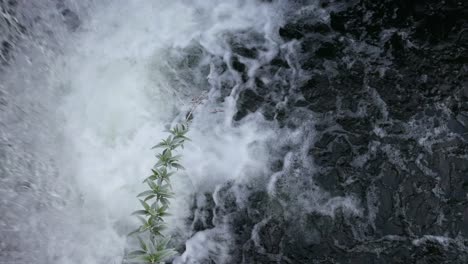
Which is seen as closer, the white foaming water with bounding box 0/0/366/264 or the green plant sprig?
the green plant sprig

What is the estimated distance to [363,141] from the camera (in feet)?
13.0

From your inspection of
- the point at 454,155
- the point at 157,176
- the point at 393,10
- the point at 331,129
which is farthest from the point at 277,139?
the point at 393,10

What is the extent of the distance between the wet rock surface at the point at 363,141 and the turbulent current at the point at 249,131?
0.05 feet

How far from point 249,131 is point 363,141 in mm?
1317

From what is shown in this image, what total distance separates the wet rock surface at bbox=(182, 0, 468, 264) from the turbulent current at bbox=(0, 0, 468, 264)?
17 mm

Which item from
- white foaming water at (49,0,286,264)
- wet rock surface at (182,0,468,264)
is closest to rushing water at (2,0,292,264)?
white foaming water at (49,0,286,264)

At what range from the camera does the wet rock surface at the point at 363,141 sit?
337 cm

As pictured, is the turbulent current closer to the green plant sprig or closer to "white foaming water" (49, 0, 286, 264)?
"white foaming water" (49, 0, 286, 264)

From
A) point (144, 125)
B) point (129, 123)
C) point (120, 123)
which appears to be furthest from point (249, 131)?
point (120, 123)

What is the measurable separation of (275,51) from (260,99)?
95cm

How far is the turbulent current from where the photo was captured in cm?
337

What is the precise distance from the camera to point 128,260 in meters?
3.37

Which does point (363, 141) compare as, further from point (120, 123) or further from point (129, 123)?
point (120, 123)

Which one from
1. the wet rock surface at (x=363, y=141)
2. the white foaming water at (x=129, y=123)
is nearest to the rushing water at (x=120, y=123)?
the white foaming water at (x=129, y=123)
